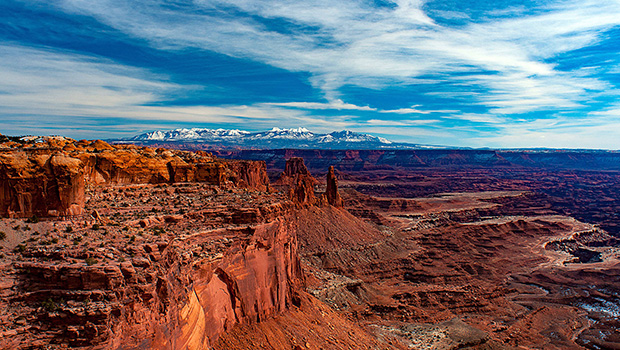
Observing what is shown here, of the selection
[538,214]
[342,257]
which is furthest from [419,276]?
[538,214]

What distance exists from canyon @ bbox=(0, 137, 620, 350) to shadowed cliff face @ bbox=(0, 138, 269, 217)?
82mm

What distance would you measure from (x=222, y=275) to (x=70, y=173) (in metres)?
9.88

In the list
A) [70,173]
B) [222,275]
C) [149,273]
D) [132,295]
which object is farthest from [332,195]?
[132,295]

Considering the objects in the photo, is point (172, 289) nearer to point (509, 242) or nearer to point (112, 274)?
point (112, 274)

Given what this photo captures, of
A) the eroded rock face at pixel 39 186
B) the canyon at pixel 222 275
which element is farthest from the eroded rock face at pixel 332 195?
the eroded rock face at pixel 39 186

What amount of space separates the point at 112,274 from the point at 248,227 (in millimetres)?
12253

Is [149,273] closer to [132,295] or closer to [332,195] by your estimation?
[132,295]

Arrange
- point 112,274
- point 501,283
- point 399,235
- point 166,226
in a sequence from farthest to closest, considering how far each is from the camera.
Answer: point 399,235 → point 501,283 → point 166,226 → point 112,274

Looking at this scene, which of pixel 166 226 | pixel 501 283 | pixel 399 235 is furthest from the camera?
pixel 399 235

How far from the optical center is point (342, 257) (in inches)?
2611

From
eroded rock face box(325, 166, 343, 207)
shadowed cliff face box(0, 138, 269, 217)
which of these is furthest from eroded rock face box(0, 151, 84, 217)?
eroded rock face box(325, 166, 343, 207)

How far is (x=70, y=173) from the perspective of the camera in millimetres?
19500

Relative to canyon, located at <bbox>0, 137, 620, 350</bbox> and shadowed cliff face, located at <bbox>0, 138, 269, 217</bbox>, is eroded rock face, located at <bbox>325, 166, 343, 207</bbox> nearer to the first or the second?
canyon, located at <bbox>0, 137, 620, 350</bbox>

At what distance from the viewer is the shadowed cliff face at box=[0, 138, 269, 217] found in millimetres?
19000
